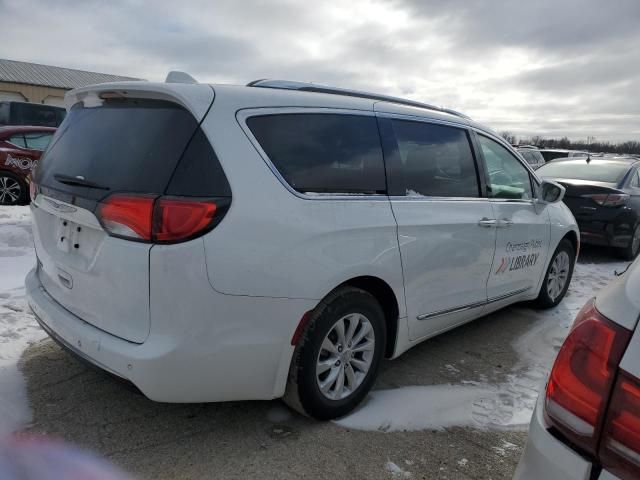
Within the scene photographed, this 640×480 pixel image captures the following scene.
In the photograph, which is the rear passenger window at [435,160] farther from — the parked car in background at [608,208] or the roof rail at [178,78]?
the parked car in background at [608,208]

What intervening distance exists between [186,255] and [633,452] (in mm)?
1656

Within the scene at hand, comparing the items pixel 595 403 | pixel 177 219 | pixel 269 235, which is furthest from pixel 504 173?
pixel 595 403

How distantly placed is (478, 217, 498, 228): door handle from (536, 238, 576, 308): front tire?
148 centimetres

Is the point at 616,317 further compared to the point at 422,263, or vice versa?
the point at 422,263

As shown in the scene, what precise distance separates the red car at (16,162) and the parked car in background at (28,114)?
672cm

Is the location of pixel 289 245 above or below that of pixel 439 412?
above

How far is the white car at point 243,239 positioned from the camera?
7.23ft

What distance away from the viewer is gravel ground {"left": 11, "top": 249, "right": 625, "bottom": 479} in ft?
8.04

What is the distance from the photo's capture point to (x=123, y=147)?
96.2 inches

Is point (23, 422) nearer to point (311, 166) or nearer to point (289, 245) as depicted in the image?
point (289, 245)

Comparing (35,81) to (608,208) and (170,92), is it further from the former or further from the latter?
(170,92)

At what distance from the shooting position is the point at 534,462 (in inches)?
53.7

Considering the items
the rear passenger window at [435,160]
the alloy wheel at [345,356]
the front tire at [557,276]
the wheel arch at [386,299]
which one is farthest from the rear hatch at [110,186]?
the front tire at [557,276]

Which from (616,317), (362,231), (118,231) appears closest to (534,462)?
(616,317)
